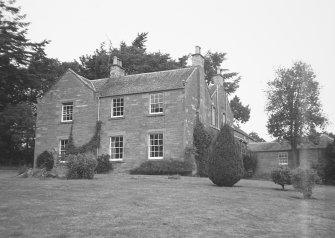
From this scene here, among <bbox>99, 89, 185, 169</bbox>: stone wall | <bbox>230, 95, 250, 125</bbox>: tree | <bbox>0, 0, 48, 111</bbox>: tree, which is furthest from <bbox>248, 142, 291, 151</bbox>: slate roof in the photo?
<bbox>0, 0, 48, 111</bbox>: tree

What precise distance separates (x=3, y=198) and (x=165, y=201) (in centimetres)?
523

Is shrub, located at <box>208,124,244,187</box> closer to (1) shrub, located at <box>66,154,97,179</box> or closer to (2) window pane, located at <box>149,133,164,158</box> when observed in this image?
(1) shrub, located at <box>66,154,97,179</box>

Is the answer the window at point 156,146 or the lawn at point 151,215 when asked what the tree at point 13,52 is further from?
the window at point 156,146

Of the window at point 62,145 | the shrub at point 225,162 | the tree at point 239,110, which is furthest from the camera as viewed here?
the tree at point 239,110

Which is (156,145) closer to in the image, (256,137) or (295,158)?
(295,158)

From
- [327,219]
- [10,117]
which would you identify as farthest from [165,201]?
[10,117]

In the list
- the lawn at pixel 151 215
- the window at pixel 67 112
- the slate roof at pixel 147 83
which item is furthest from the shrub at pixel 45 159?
the lawn at pixel 151 215

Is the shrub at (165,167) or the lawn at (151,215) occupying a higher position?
the shrub at (165,167)

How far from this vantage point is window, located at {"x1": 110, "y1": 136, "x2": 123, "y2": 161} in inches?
1163

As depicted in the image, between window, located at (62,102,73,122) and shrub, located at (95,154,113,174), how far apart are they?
5.51 m

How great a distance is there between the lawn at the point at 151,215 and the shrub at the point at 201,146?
14049mm

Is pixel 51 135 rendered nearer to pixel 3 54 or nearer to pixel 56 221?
pixel 3 54

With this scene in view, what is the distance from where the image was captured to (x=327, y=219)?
1123 cm

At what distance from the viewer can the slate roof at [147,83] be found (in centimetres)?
2936
